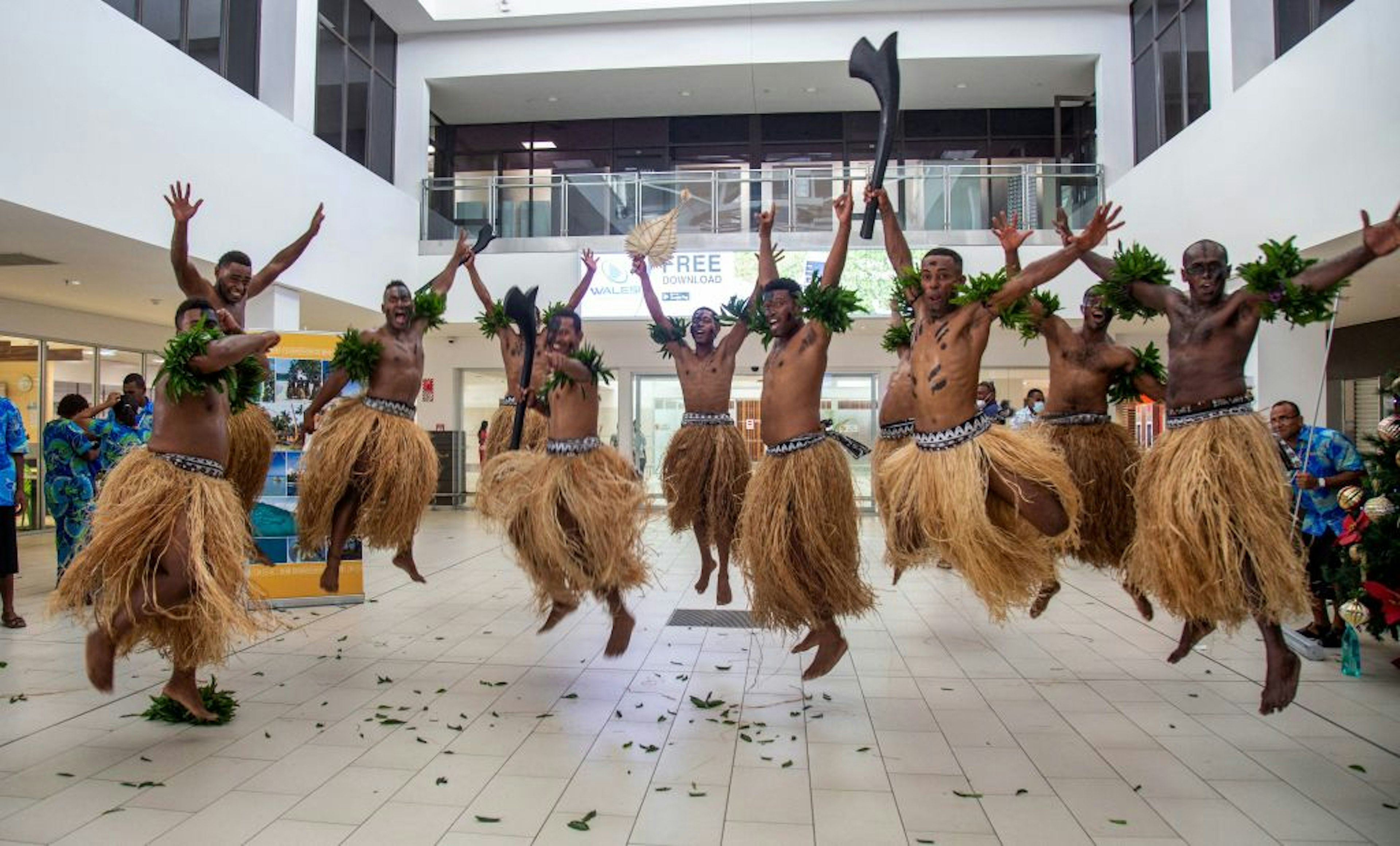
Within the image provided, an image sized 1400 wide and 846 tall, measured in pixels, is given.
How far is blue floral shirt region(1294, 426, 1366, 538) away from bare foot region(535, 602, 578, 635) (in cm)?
367

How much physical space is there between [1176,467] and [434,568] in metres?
5.49

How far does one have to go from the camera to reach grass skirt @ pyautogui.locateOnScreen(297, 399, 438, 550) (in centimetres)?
403

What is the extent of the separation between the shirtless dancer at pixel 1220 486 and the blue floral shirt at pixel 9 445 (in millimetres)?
5725

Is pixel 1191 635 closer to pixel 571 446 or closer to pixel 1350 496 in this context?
pixel 1350 496

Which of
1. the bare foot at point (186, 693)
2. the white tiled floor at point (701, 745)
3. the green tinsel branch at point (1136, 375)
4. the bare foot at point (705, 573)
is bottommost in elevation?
the white tiled floor at point (701, 745)

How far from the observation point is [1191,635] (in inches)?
124

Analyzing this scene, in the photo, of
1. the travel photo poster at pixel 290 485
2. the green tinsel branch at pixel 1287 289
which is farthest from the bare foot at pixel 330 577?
the green tinsel branch at pixel 1287 289

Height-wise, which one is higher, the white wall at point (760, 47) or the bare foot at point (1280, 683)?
the white wall at point (760, 47)

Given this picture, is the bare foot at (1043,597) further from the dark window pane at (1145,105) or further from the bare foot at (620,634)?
the dark window pane at (1145,105)

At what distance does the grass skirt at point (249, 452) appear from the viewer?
3.79m

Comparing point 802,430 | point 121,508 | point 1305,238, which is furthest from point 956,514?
point 1305,238

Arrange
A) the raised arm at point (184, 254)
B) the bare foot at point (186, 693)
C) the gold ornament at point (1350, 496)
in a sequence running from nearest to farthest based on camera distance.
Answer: the bare foot at point (186, 693) → the gold ornament at point (1350, 496) → the raised arm at point (184, 254)

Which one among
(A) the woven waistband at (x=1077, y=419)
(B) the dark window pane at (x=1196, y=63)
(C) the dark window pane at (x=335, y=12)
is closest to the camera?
(A) the woven waistband at (x=1077, y=419)

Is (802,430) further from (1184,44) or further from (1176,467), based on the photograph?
(1184,44)
